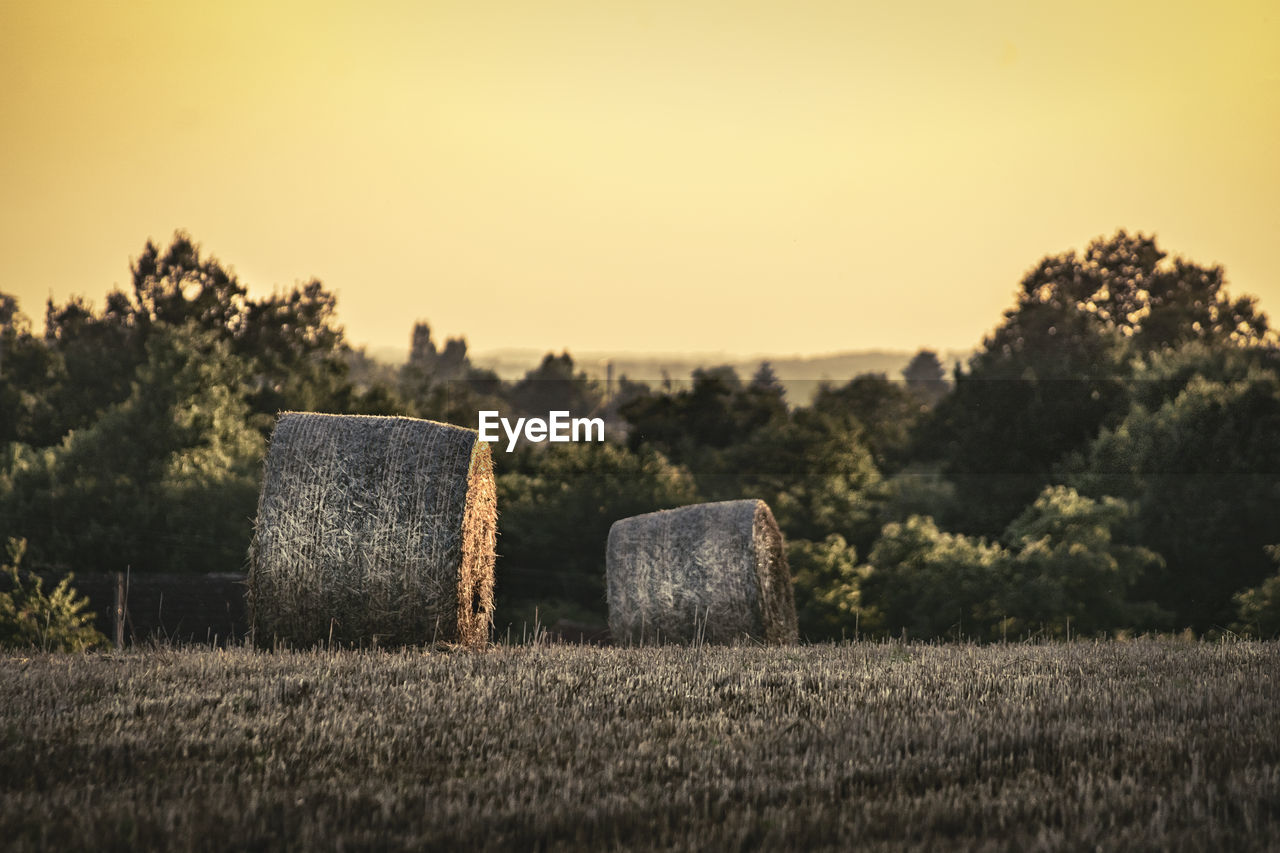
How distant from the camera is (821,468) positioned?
49.9m

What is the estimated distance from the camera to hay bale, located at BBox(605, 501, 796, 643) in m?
20.7

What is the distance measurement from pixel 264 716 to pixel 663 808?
3.54 m

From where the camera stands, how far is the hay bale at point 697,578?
20734mm

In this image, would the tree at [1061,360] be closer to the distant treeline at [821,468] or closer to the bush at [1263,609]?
the distant treeline at [821,468]

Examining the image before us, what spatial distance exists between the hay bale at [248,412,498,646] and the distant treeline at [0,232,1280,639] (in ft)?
66.4

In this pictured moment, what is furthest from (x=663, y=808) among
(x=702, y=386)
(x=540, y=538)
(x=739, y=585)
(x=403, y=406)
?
(x=702, y=386)

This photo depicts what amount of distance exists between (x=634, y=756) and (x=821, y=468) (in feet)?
142

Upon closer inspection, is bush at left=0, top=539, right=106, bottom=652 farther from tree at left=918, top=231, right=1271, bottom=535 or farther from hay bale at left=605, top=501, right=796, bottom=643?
tree at left=918, top=231, right=1271, bottom=535

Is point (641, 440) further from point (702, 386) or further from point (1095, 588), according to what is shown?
point (1095, 588)

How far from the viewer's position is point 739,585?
20766 millimetres

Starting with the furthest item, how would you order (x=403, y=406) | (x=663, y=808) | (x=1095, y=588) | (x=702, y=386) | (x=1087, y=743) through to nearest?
(x=702, y=386), (x=403, y=406), (x=1095, y=588), (x=1087, y=743), (x=663, y=808)

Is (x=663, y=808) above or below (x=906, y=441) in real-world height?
below

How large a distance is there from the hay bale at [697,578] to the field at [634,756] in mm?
9324

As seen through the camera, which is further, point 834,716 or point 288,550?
point 288,550
